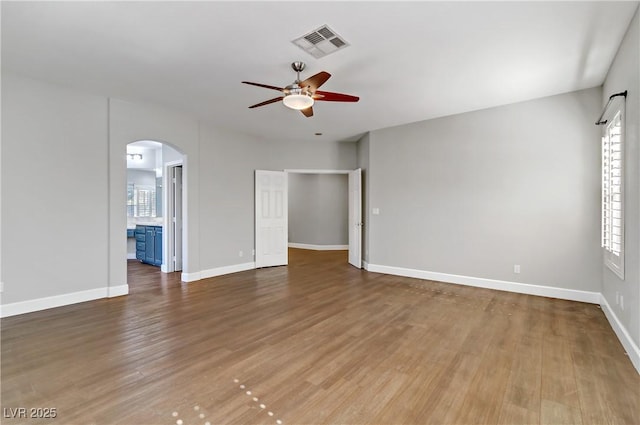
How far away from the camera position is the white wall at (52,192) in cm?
364

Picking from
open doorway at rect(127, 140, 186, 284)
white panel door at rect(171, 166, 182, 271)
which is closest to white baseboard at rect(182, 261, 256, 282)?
open doorway at rect(127, 140, 186, 284)

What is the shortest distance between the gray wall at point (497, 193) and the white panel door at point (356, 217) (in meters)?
0.39

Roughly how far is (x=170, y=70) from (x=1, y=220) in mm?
2585

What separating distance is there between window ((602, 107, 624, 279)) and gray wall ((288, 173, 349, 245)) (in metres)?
6.61

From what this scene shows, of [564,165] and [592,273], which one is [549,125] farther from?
[592,273]

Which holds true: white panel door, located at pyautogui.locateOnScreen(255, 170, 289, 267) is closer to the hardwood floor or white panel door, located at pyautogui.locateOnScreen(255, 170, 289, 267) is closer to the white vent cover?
the hardwood floor

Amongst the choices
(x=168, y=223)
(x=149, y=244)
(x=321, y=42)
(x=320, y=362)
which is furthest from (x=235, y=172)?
(x=320, y=362)

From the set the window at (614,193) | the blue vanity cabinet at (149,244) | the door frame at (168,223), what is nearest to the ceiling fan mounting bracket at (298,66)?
the window at (614,193)

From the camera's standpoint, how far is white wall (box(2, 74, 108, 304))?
143 inches

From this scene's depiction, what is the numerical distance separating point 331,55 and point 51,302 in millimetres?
4497

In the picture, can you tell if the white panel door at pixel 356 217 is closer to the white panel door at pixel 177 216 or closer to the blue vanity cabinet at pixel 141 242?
the white panel door at pixel 177 216

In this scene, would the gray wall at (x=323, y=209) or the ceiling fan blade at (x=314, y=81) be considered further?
the gray wall at (x=323, y=209)

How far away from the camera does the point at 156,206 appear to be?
8594mm

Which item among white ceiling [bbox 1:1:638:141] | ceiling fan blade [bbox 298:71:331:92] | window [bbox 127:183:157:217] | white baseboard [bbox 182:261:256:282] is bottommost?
white baseboard [bbox 182:261:256:282]
